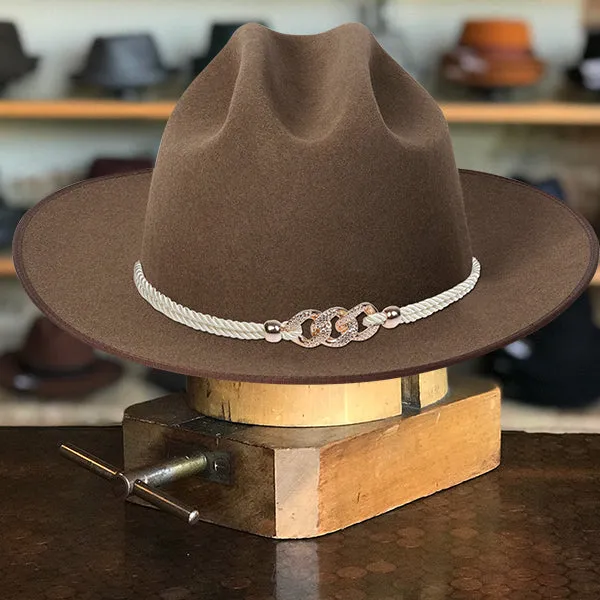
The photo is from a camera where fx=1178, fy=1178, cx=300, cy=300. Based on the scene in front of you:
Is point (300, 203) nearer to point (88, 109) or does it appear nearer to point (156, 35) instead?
point (88, 109)

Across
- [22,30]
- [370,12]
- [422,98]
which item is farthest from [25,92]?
[422,98]

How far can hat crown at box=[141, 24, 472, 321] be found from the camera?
871 millimetres

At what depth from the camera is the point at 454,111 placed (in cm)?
238

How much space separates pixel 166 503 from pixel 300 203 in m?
0.24

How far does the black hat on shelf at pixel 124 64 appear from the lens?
8.21 feet

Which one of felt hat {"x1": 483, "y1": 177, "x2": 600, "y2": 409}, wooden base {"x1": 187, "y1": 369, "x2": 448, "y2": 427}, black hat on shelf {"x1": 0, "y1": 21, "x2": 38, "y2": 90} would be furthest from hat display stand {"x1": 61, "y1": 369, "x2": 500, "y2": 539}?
black hat on shelf {"x1": 0, "y1": 21, "x2": 38, "y2": 90}

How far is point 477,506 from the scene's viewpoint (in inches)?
38.2

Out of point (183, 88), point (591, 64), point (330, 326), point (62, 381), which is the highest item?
point (330, 326)

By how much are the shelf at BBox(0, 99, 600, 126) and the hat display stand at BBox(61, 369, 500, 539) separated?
4.76 ft

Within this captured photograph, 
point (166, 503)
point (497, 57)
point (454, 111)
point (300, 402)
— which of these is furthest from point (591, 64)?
point (166, 503)

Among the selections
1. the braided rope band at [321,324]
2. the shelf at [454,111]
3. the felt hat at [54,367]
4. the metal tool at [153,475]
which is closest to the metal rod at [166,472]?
the metal tool at [153,475]

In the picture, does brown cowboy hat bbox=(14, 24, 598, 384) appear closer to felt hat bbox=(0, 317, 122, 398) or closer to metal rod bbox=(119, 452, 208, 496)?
metal rod bbox=(119, 452, 208, 496)

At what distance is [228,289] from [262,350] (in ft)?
0.18

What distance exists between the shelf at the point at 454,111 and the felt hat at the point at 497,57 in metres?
0.07
